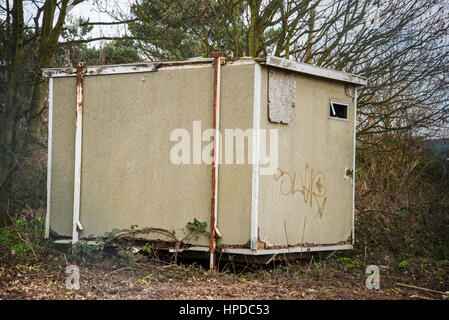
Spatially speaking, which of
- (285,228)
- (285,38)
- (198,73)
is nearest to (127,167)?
(198,73)

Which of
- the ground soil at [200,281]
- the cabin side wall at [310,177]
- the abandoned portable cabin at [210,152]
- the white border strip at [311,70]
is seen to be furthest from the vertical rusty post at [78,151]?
the white border strip at [311,70]

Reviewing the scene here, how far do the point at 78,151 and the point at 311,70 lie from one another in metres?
3.22

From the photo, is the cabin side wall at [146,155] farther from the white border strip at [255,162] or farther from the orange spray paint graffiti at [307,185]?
the orange spray paint graffiti at [307,185]

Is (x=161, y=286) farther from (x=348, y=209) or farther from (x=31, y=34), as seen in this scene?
(x=31, y=34)

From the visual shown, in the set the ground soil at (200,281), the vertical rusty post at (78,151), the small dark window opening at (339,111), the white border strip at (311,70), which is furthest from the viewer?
the small dark window opening at (339,111)

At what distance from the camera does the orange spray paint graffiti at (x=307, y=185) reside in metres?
6.48

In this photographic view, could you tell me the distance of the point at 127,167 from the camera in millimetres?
6816

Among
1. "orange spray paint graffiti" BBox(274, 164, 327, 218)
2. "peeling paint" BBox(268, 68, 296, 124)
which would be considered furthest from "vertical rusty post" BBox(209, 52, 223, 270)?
"orange spray paint graffiti" BBox(274, 164, 327, 218)

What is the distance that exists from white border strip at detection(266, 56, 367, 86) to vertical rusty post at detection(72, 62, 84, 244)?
2.62 meters

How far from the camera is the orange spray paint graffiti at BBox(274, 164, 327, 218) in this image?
21.2 feet

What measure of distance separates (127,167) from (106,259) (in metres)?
1.18

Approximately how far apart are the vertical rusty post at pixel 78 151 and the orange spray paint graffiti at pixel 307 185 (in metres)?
2.64

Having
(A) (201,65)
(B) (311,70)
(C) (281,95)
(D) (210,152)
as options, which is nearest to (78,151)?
(D) (210,152)

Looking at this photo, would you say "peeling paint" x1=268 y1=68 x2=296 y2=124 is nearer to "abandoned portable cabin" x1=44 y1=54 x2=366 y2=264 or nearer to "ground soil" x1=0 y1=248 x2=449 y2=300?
"abandoned portable cabin" x1=44 y1=54 x2=366 y2=264
